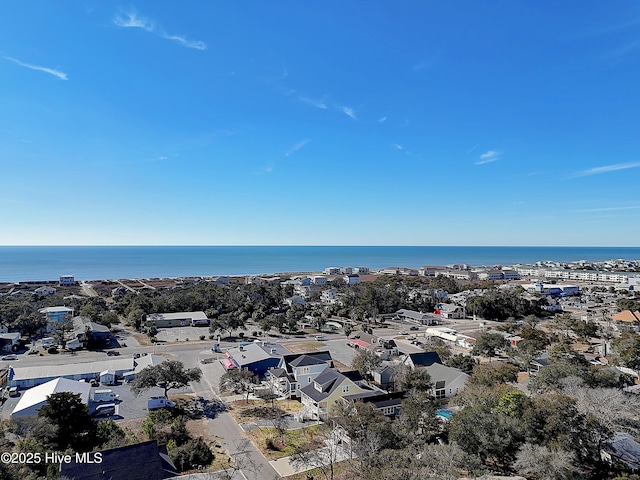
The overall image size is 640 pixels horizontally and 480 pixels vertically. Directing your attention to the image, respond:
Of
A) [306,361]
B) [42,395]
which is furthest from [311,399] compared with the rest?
[42,395]

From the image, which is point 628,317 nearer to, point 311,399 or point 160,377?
point 311,399

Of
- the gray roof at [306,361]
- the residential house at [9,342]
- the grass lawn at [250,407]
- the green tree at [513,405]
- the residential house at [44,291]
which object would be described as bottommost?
the grass lawn at [250,407]

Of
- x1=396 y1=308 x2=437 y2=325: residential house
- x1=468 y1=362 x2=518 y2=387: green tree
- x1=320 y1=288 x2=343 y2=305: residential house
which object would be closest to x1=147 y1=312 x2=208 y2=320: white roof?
x1=320 y1=288 x2=343 y2=305: residential house

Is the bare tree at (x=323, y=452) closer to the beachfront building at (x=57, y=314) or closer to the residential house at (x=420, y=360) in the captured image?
the residential house at (x=420, y=360)

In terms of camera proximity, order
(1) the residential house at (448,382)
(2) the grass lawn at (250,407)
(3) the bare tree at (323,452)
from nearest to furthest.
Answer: (3) the bare tree at (323,452)
(2) the grass lawn at (250,407)
(1) the residential house at (448,382)

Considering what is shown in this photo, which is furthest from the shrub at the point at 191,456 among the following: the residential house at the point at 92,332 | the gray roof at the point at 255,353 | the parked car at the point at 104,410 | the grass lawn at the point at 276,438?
the residential house at the point at 92,332

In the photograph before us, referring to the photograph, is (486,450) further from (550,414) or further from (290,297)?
(290,297)

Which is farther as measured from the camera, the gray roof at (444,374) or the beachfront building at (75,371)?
the gray roof at (444,374)

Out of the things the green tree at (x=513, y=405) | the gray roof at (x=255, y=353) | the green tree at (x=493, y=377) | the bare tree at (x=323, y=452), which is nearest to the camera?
the bare tree at (x=323, y=452)
